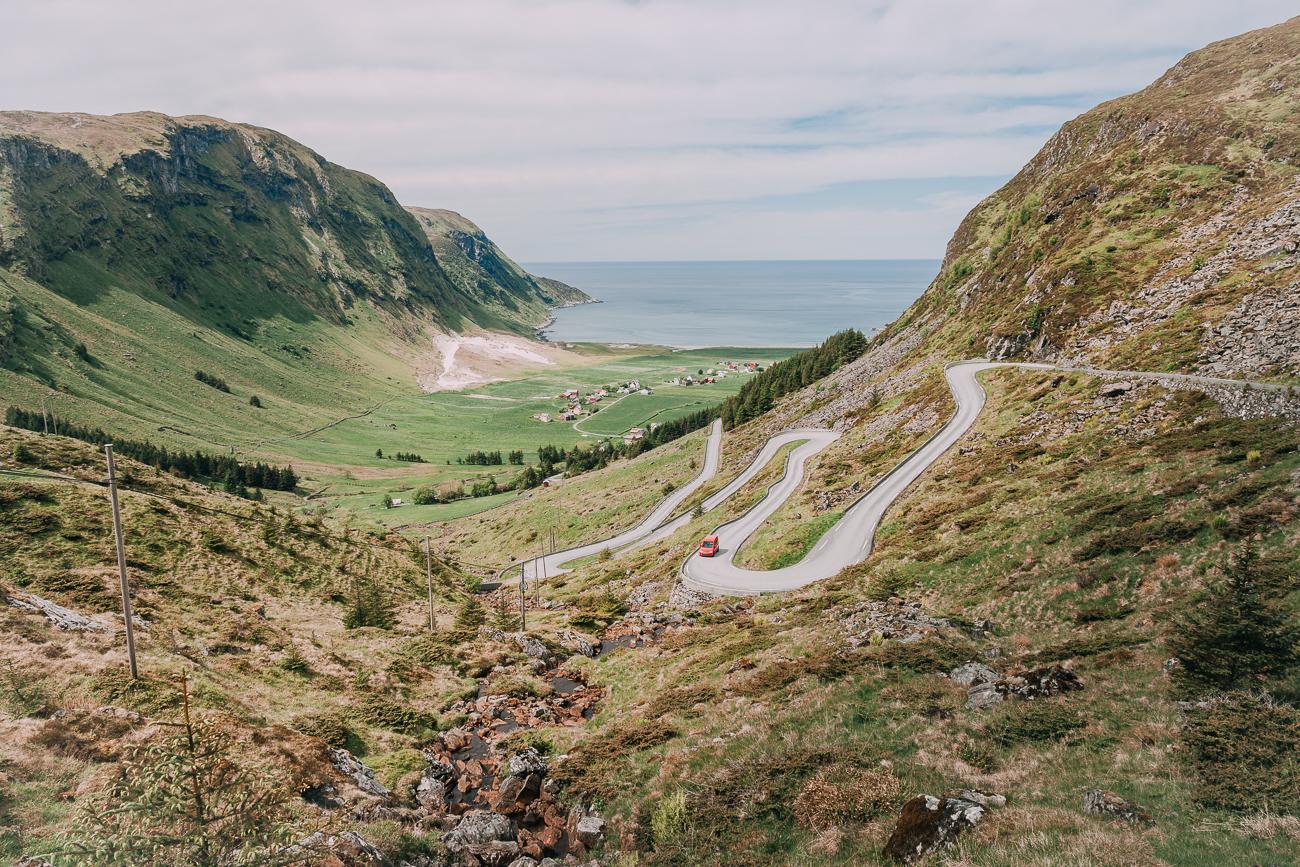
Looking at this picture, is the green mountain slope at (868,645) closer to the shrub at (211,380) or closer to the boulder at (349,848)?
the boulder at (349,848)

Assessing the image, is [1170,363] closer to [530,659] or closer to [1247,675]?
[1247,675]

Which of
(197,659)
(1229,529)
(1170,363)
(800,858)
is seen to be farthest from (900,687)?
(1170,363)

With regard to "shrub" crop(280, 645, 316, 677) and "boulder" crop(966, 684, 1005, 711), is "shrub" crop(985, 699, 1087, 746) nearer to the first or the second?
"boulder" crop(966, 684, 1005, 711)

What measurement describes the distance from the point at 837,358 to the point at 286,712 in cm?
11900

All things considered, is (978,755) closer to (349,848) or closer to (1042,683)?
(1042,683)

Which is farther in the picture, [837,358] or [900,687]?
[837,358]

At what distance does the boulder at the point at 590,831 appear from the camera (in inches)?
709

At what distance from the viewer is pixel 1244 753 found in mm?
12859

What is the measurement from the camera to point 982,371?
2677 inches

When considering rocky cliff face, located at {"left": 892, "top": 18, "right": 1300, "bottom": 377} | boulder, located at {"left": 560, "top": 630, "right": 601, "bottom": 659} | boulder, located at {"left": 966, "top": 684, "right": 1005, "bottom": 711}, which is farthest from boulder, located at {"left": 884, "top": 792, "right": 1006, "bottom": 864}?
rocky cliff face, located at {"left": 892, "top": 18, "right": 1300, "bottom": 377}

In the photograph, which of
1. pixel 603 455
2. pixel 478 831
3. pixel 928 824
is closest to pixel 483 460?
pixel 603 455

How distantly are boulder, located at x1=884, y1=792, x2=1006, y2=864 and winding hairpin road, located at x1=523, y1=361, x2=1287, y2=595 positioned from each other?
1080 inches

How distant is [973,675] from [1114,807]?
342 inches

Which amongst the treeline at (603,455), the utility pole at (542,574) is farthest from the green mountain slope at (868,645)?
the treeline at (603,455)
